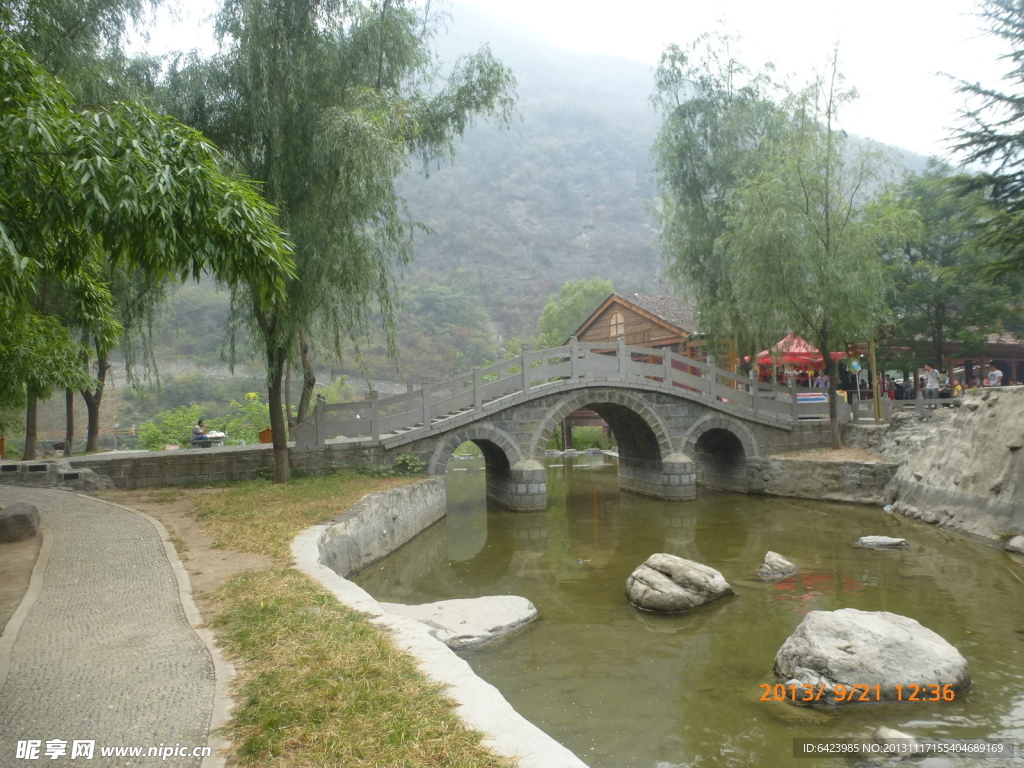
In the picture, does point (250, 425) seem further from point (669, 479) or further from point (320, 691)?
point (320, 691)

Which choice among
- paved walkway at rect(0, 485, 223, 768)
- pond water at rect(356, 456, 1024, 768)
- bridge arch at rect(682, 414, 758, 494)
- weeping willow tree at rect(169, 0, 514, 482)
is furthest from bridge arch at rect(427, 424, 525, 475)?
paved walkway at rect(0, 485, 223, 768)

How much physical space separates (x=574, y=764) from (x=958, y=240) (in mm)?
20701

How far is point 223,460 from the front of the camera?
12992 mm

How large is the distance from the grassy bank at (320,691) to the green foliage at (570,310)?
30.0 metres

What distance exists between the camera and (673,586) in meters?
8.13

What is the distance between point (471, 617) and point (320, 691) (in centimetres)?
363

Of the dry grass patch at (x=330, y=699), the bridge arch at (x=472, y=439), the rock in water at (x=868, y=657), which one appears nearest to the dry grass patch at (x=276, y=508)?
the bridge arch at (x=472, y=439)

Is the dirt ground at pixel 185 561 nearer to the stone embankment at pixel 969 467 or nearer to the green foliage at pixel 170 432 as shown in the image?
the green foliage at pixel 170 432

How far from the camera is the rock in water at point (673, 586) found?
8023 millimetres

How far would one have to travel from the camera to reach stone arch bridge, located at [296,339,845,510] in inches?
566

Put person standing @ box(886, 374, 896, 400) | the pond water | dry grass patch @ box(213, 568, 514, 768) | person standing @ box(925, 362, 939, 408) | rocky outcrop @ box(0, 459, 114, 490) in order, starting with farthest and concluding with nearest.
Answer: person standing @ box(886, 374, 896, 400), person standing @ box(925, 362, 939, 408), rocky outcrop @ box(0, 459, 114, 490), the pond water, dry grass patch @ box(213, 568, 514, 768)

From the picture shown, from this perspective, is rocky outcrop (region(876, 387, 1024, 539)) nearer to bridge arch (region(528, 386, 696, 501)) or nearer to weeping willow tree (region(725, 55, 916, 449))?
weeping willow tree (region(725, 55, 916, 449))

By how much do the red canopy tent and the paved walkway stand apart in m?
14.8

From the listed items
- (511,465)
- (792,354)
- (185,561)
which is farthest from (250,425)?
(792,354)
